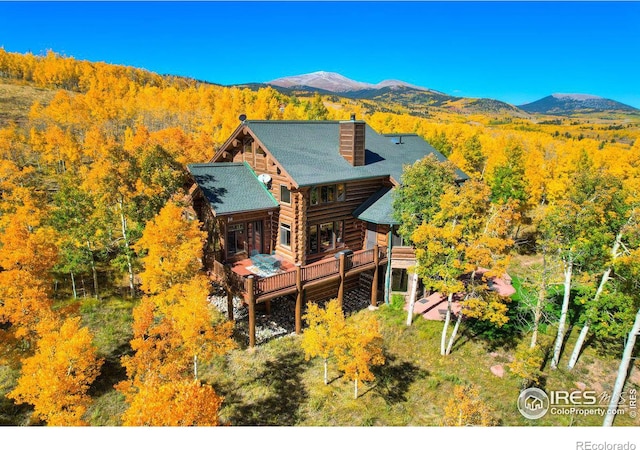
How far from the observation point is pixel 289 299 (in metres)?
22.4

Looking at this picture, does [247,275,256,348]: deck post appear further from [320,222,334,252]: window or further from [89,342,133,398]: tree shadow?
[320,222,334,252]: window

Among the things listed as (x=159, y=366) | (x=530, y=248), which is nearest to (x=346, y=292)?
(x=159, y=366)

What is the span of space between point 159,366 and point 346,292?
494 inches

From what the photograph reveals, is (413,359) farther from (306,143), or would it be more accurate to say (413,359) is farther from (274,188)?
(306,143)

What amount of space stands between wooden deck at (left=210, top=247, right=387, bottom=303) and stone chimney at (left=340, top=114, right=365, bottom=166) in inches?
225

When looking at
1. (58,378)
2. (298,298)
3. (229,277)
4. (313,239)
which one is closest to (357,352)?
(298,298)

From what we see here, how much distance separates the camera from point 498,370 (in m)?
16.9

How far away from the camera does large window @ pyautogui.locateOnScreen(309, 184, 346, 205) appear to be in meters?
20.9

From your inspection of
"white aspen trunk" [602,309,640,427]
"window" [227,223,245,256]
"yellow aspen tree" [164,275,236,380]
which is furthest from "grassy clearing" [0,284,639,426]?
"window" [227,223,245,256]

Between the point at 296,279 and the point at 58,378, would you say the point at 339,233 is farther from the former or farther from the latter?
the point at 58,378

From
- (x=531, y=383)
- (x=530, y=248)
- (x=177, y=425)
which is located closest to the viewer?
(x=177, y=425)

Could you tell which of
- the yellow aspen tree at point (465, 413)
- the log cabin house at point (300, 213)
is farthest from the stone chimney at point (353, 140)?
the yellow aspen tree at point (465, 413)

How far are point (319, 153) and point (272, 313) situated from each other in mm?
9884

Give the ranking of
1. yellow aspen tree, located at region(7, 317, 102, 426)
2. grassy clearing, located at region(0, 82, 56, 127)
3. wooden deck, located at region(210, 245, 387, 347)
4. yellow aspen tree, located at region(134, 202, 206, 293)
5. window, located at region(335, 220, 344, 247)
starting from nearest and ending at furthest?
1. yellow aspen tree, located at region(7, 317, 102, 426)
2. yellow aspen tree, located at region(134, 202, 206, 293)
3. wooden deck, located at region(210, 245, 387, 347)
4. window, located at region(335, 220, 344, 247)
5. grassy clearing, located at region(0, 82, 56, 127)
